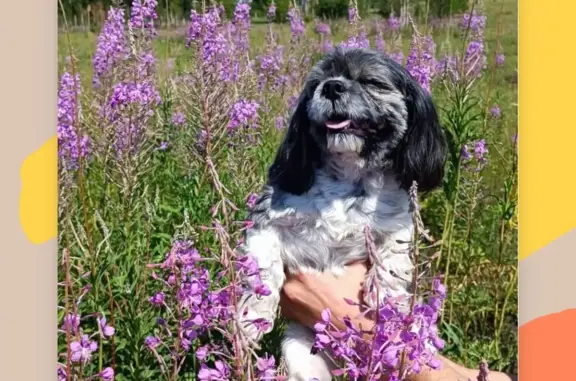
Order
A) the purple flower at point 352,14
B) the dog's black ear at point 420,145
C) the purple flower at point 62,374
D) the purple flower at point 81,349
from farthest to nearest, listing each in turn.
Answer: the purple flower at point 352,14
the dog's black ear at point 420,145
the purple flower at point 62,374
the purple flower at point 81,349

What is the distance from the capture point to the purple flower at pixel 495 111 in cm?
177

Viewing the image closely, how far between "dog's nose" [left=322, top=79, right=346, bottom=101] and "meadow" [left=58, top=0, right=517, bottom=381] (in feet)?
0.67

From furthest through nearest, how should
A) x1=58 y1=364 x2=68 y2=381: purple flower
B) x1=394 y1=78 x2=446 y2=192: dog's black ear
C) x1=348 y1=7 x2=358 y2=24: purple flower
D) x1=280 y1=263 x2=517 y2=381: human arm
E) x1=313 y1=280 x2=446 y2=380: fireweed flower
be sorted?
x1=348 y1=7 x2=358 y2=24: purple flower < x1=394 y1=78 x2=446 y2=192: dog's black ear < x1=280 y1=263 x2=517 y2=381: human arm < x1=58 y1=364 x2=68 y2=381: purple flower < x1=313 y1=280 x2=446 y2=380: fireweed flower

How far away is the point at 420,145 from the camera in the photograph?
167 cm

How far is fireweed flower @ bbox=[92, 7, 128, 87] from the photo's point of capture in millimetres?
1771


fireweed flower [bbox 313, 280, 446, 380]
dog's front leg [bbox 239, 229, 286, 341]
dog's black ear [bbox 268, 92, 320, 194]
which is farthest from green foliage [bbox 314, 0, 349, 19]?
fireweed flower [bbox 313, 280, 446, 380]

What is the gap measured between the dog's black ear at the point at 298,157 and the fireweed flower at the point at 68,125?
476 millimetres
